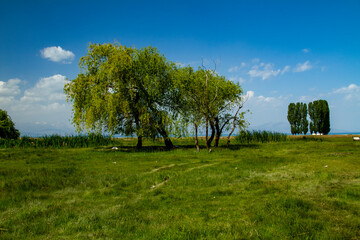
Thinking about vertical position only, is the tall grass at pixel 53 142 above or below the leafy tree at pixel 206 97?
below

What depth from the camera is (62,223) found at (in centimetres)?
677

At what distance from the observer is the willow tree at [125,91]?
88.0ft

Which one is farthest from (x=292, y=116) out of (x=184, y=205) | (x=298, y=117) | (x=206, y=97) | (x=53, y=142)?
(x=184, y=205)

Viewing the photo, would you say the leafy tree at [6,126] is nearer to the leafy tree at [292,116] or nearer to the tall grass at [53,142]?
the tall grass at [53,142]

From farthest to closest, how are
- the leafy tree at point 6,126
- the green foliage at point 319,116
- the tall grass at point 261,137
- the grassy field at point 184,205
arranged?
the green foliage at point 319,116 < the leafy tree at point 6,126 < the tall grass at point 261,137 < the grassy field at point 184,205

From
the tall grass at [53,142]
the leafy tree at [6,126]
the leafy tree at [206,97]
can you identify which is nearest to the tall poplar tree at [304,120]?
the leafy tree at [206,97]

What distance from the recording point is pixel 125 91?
27844mm

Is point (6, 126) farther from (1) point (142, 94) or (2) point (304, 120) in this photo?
(2) point (304, 120)

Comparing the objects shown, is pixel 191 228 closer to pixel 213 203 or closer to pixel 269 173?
pixel 213 203

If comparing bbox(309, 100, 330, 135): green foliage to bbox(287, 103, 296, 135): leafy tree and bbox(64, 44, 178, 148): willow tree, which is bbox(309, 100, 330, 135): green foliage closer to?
bbox(287, 103, 296, 135): leafy tree

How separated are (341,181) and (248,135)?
29.0 m

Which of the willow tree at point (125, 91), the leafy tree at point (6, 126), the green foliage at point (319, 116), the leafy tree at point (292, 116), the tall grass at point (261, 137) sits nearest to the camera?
the willow tree at point (125, 91)

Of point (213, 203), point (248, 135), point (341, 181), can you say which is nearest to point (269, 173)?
point (341, 181)

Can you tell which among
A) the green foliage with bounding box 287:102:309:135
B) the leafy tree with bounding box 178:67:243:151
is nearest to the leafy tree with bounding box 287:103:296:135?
the green foliage with bounding box 287:102:309:135
